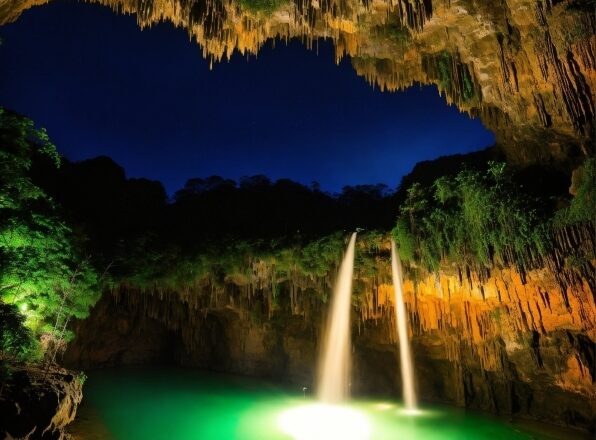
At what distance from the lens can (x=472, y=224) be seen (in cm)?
1055

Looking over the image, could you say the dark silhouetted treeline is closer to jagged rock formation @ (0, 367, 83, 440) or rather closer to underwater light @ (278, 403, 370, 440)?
underwater light @ (278, 403, 370, 440)

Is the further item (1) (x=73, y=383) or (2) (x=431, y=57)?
(2) (x=431, y=57)

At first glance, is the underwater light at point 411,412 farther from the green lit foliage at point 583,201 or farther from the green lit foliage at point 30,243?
the green lit foliage at point 30,243

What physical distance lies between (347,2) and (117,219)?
11895 mm

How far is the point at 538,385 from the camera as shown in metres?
11.8

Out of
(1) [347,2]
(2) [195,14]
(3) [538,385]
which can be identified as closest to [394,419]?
(3) [538,385]

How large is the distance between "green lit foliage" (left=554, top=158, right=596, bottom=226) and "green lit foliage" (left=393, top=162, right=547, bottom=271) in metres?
0.54

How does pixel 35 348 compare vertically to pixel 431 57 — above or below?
below

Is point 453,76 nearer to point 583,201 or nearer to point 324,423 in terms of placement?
point 583,201

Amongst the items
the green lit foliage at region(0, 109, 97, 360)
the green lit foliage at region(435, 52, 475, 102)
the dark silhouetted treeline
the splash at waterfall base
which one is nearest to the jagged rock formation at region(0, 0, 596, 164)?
the green lit foliage at region(435, 52, 475, 102)

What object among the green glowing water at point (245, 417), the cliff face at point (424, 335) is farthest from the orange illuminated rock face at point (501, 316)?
the green glowing water at point (245, 417)

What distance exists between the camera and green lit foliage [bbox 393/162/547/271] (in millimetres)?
9891

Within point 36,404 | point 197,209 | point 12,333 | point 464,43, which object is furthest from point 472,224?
point 197,209

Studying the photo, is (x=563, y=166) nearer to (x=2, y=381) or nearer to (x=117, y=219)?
(x=2, y=381)
